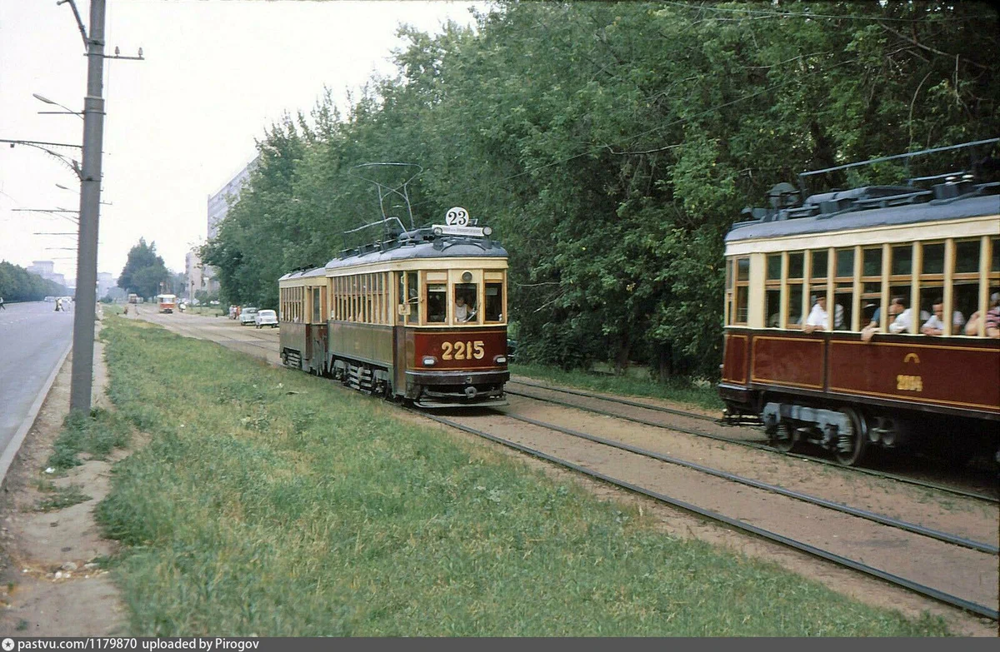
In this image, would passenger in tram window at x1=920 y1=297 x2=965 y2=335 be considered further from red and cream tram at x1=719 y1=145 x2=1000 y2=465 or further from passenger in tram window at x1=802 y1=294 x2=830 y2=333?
passenger in tram window at x1=802 y1=294 x2=830 y2=333

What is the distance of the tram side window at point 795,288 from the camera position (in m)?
12.7

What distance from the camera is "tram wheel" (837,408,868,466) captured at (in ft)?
38.8

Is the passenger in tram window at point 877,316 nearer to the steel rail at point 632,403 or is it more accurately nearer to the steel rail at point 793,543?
the steel rail at point 793,543

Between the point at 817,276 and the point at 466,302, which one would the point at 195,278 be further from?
the point at 817,276

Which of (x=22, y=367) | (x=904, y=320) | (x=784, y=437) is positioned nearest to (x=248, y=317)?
(x=22, y=367)

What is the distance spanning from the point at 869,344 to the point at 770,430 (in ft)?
8.22

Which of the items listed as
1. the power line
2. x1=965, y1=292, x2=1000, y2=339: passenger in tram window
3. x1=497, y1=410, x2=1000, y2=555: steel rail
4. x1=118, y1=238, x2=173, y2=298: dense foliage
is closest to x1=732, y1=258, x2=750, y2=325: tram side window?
x1=497, y1=410, x2=1000, y2=555: steel rail

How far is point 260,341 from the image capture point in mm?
48969

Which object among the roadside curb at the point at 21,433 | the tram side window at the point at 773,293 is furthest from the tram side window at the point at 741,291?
the roadside curb at the point at 21,433

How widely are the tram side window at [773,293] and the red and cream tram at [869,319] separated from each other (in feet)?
0.06

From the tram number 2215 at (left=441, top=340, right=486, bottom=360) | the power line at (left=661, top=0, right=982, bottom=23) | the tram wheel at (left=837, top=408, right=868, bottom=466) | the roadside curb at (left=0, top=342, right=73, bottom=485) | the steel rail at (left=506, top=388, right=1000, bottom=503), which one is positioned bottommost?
the steel rail at (left=506, top=388, right=1000, bottom=503)

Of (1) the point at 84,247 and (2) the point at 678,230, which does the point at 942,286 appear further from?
(1) the point at 84,247

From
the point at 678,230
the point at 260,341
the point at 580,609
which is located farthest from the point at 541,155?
the point at 260,341

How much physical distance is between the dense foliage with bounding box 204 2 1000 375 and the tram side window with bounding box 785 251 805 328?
252cm
